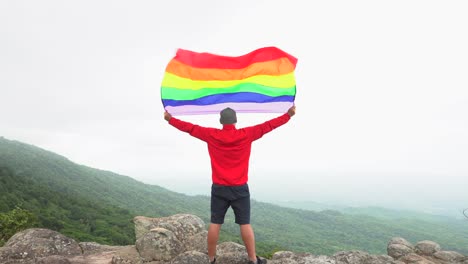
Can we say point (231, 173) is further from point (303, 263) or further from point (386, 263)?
point (386, 263)

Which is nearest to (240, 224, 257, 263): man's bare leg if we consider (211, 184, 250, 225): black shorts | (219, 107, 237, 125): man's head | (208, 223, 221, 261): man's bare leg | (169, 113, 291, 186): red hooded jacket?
(211, 184, 250, 225): black shorts

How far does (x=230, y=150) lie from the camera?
24.0 feet

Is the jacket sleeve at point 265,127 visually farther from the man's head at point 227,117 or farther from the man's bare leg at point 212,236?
the man's bare leg at point 212,236

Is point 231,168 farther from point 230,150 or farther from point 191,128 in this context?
point 191,128

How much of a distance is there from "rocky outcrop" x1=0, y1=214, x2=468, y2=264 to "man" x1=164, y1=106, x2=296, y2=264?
1.59 m

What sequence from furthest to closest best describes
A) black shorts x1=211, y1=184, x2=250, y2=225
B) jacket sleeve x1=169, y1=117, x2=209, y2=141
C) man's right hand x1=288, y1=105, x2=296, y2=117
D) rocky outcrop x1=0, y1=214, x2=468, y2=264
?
1. rocky outcrop x1=0, y1=214, x2=468, y2=264
2. man's right hand x1=288, y1=105, x2=296, y2=117
3. jacket sleeve x1=169, y1=117, x2=209, y2=141
4. black shorts x1=211, y1=184, x2=250, y2=225

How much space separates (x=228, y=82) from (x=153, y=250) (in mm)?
5299

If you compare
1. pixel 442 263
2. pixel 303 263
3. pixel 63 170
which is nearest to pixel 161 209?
pixel 63 170

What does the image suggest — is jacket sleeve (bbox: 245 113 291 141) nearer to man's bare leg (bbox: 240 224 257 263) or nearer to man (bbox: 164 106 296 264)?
man (bbox: 164 106 296 264)

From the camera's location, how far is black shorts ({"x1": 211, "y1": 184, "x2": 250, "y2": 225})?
7262mm

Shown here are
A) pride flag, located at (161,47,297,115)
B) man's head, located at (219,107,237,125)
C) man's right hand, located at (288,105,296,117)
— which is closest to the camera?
man's head, located at (219,107,237,125)

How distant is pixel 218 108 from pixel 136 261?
4945 mm

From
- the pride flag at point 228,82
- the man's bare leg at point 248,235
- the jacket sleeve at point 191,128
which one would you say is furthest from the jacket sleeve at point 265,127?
the man's bare leg at point 248,235

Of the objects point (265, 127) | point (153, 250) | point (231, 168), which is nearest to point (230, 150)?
point (231, 168)
